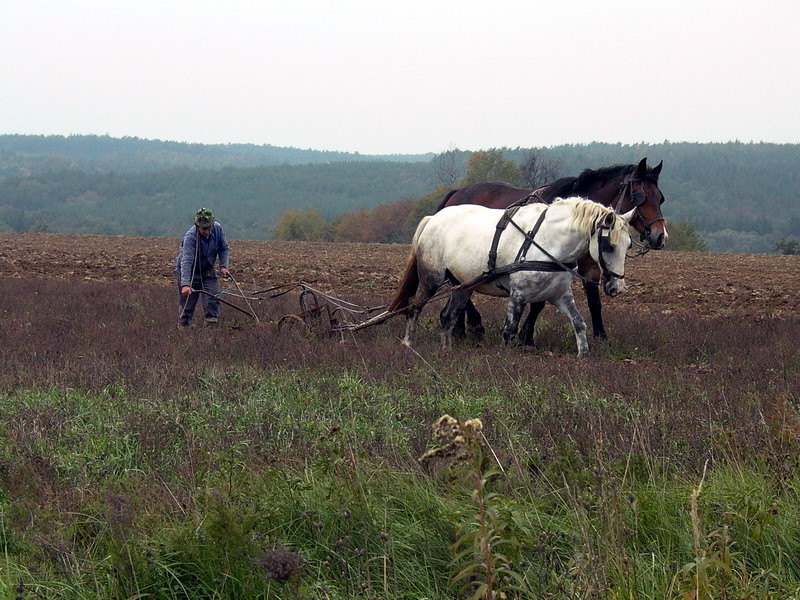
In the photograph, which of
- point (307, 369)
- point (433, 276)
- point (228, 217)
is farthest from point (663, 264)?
point (228, 217)

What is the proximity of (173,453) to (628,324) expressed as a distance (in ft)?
25.9

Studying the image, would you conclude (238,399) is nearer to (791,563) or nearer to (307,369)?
(307,369)

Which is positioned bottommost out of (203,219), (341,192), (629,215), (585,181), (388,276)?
(341,192)

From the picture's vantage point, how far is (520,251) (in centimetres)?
942

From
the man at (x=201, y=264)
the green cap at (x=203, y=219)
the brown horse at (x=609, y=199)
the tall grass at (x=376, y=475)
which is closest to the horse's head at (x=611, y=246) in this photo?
the brown horse at (x=609, y=199)

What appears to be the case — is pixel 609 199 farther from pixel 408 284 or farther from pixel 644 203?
pixel 408 284

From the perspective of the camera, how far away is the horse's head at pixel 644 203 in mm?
9609

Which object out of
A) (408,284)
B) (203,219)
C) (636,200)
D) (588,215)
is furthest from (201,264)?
(636,200)

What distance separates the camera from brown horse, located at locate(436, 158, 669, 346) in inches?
382

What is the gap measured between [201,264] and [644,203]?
590 cm

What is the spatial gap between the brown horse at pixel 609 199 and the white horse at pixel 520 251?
0.22m

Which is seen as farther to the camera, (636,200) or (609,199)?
(609,199)

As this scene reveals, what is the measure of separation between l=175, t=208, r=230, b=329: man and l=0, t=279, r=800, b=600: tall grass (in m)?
2.59

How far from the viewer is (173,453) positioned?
562cm
